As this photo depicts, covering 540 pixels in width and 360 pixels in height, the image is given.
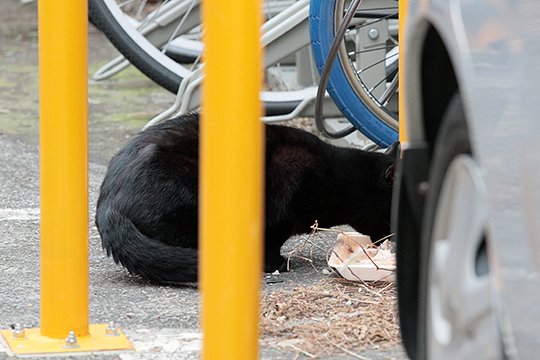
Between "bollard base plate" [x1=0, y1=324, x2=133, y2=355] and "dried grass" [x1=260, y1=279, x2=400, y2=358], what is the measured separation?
0.41 metres

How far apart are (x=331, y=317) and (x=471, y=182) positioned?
1423mm

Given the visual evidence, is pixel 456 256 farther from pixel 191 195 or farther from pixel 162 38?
pixel 162 38

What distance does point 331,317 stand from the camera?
11.2 ft

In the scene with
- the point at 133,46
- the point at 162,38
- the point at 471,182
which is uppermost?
the point at 162,38

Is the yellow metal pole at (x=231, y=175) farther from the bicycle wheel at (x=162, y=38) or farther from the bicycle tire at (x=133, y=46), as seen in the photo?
the bicycle tire at (x=133, y=46)

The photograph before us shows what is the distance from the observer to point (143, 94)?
26.6 feet

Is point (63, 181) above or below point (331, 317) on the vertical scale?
above

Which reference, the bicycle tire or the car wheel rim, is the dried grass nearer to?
the car wheel rim

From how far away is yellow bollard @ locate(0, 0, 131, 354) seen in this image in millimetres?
2871

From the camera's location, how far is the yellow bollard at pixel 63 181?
287cm

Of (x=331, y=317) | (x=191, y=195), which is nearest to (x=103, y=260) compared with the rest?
(x=191, y=195)

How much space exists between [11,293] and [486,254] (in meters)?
1.99

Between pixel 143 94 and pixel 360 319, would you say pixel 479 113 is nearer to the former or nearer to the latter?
pixel 360 319

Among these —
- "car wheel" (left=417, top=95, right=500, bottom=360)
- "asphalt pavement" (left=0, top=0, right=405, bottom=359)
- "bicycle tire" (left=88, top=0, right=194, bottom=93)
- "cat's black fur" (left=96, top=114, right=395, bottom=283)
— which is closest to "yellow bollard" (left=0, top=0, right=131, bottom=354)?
"asphalt pavement" (left=0, top=0, right=405, bottom=359)
